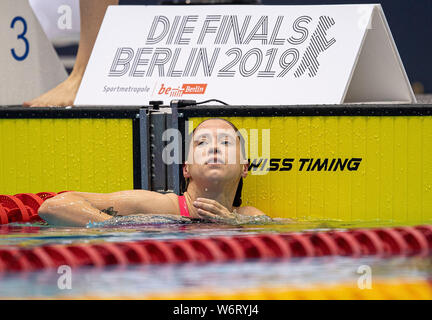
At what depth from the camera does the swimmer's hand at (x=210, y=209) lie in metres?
4.54

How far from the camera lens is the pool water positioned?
10.7ft

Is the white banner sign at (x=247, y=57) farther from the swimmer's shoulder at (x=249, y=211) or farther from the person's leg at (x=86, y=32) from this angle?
the swimmer's shoulder at (x=249, y=211)

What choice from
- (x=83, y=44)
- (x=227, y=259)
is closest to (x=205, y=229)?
(x=227, y=259)

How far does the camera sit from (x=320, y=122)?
503 cm

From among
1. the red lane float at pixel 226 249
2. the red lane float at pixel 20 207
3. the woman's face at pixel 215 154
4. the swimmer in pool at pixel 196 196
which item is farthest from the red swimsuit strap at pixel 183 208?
the red lane float at pixel 20 207

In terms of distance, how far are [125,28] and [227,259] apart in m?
2.64

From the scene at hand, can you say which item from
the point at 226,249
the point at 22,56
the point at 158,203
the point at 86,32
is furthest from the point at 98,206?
the point at 22,56

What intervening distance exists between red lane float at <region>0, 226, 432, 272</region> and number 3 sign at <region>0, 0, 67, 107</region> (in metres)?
3.05

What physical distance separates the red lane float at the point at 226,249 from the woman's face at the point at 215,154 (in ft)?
1.88

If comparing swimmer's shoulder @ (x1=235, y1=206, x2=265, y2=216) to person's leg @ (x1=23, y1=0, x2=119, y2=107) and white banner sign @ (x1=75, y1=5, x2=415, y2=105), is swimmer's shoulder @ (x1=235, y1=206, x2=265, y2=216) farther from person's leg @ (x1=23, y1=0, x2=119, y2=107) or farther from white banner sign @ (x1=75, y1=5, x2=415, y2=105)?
person's leg @ (x1=23, y1=0, x2=119, y2=107)

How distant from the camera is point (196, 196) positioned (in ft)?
15.5

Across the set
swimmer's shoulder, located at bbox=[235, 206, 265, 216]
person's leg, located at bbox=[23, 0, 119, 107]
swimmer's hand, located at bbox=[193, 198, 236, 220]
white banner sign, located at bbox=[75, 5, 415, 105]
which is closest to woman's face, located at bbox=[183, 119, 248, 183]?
A: swimmer's hand, located at bbox=[193, 198, 236, 220]
